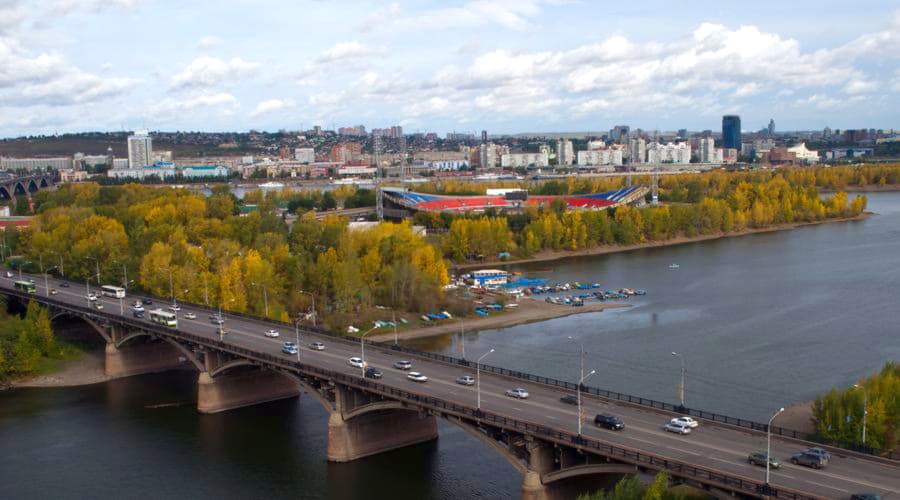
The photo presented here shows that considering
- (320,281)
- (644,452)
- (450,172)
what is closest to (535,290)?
(320,281)

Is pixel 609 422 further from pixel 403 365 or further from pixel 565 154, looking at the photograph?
pixel 565 154

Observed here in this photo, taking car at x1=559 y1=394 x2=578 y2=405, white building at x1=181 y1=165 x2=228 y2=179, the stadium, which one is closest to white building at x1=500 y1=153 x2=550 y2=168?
white building at x1=181 y1=165 x2=228 y2=179

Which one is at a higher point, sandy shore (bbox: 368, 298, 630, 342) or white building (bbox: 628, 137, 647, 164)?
white building (bbox: 628, 137, 647, 164)

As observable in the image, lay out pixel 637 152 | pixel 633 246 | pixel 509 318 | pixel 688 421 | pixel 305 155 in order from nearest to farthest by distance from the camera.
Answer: pixel 688 421
pixel 509 318
pixel 633 246
pixel 637 152
pixel 305 155

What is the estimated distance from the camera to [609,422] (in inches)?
627

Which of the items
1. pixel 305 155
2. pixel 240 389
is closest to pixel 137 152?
pixel 305 155

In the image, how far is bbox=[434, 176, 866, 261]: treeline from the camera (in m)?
52.9

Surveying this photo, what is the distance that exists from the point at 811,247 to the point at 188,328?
4027 cm

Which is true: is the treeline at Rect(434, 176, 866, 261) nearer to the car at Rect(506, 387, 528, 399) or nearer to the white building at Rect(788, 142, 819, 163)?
the car at Rect(506, 387, 528, 399)

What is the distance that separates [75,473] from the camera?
20219 mm

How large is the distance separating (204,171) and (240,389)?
400 ft

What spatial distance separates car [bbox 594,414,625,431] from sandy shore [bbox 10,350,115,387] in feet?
61.0

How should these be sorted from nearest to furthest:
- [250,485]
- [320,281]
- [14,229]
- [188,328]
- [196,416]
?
1. [250,485]
2. [196,416]
3. [188,328]
4. [320,281]
5. [14,229]

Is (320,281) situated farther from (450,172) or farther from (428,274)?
(450,172)
